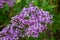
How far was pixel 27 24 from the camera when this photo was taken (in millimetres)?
1900

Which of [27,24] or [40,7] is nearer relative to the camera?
[27,24]

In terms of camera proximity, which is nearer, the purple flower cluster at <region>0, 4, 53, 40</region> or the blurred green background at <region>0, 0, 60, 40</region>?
→ the purple flower cluster at <region>0, 4, 53, 40</region>

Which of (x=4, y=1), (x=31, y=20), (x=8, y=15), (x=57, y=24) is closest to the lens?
(x=31, y=20)

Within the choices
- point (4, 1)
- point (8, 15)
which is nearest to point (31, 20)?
point (4, 1)

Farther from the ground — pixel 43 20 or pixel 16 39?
pixel 43 20

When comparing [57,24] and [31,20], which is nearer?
[31,20]

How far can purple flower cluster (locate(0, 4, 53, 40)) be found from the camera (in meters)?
1.90

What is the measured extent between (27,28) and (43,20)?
0.55ft

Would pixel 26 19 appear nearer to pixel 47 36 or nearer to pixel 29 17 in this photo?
pixel 29 17

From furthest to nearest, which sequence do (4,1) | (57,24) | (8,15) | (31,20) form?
1. (8,15)
2. (57,24)
3. (4,1)
4. (31,20)

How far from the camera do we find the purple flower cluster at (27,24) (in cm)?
190

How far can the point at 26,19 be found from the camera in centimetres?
193

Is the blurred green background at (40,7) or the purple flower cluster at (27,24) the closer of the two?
the purple flower cluster at (27,24)

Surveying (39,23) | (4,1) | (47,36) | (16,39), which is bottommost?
(47,36)
